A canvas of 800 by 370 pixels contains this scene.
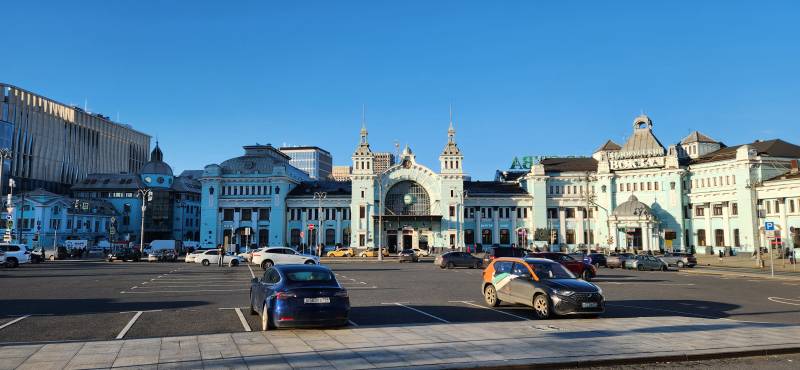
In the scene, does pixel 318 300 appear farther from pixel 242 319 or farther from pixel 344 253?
pixel 344 253

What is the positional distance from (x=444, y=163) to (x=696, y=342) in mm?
80129

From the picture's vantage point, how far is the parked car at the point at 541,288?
15.7 m

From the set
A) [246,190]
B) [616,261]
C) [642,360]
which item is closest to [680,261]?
[616,261]

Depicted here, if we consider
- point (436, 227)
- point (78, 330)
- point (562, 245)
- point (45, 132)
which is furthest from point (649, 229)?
point (45, 132)

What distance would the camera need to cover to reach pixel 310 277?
1353 cm

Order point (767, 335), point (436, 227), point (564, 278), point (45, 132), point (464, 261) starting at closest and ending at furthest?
point (767, 335) < point (564, 278) < point (464, 261) < point (436, 227) < point (45, 132)

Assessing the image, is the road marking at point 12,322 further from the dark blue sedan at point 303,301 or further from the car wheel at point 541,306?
the car wheel at point 541,306

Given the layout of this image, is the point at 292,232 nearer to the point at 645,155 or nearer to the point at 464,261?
the point at 464,261

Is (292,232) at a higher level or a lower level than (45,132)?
lower

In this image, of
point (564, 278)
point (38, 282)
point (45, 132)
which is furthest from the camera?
point (45, 132)

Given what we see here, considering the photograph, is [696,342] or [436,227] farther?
[436,227]

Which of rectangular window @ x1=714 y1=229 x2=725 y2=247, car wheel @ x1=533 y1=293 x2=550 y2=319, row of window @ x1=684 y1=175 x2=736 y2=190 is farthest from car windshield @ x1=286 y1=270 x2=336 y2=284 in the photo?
rectangular window @ x1=714 y1=229 x2=725 y2=247

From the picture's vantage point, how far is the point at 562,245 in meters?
91.3

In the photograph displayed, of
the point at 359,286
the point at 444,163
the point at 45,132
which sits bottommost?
the point at 359,286
